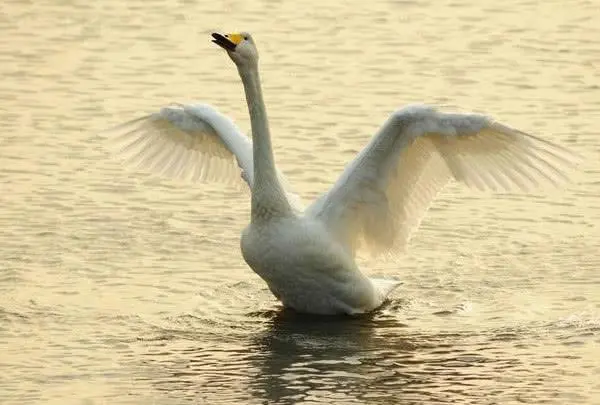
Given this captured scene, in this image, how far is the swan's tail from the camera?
1816 cm

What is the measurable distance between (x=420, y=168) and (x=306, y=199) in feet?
9.91

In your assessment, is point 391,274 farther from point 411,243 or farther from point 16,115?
point 16,115

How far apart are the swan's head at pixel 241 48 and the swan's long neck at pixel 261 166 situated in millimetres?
85

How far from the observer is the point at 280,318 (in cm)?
1784

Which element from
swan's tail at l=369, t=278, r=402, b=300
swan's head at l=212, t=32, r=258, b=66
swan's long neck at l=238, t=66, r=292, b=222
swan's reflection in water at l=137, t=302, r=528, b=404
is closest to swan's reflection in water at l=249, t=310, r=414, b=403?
swan's reflection in water at l=137, t=302, r=528, b=404

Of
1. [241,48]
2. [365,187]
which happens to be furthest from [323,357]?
[241,48]

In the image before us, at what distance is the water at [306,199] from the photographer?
631 inches

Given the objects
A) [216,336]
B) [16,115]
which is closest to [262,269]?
[216,336]

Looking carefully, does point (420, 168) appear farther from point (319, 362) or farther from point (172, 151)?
point (172, 151)

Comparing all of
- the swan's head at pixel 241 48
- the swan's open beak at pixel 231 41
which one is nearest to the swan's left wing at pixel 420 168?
the swan's head at pixel 241 48

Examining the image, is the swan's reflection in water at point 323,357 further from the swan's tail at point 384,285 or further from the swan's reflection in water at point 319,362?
the swan's tail at point 384,285

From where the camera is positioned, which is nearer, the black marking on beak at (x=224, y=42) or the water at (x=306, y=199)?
the water at (x=306, y=199)

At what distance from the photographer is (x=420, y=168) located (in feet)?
58.3

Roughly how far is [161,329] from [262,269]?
100 centimetres
